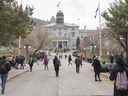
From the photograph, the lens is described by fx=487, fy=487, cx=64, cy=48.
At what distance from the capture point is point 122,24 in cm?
3581

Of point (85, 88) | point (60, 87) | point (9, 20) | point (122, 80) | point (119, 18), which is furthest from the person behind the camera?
point (9, 20)

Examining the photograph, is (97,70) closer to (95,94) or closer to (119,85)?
(95,94)

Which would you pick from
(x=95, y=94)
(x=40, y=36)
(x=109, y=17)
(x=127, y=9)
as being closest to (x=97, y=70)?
(x=127, y=9)

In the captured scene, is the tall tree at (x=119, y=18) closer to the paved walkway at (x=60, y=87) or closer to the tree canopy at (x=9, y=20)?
the paved walkway at (x=60, y=87)

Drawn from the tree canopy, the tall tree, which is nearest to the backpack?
the tall tree

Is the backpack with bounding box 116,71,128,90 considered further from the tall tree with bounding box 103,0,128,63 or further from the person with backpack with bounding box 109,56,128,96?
the tall tree with bounding box 103,0,128,63

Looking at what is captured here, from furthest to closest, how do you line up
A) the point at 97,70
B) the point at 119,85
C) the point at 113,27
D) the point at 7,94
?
the point at 113,27, the point at 97,70, the point at 7,94, the point at 119,85

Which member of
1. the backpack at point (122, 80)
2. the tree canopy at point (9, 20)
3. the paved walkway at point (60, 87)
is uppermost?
the tree canopy at point (9, 20)

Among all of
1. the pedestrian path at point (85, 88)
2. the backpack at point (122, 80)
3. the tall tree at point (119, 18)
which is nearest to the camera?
the backpack at point (122, 80)

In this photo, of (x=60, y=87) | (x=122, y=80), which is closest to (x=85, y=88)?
(x=60, y=87)

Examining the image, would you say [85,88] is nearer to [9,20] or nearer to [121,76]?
[121,76]

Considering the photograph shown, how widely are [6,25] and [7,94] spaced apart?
15.9 meters

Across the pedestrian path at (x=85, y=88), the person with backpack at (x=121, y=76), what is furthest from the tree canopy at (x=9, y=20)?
the person with backpack at (x=121, y=76)

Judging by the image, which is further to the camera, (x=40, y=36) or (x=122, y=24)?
(x=40, y=36)
